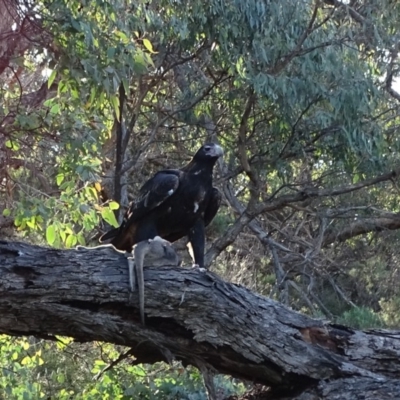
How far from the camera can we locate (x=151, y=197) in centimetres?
488

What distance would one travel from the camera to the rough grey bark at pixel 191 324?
2.94 meters

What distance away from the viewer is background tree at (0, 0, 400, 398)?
4.05 metres

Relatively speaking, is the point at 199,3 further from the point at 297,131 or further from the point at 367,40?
the point at 367,40

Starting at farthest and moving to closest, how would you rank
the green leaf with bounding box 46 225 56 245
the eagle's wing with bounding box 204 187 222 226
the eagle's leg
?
the eagle's wing with bounding box 204 187 222 226, the eagle's leg, the green leaf with bounding box 46 225 56 245

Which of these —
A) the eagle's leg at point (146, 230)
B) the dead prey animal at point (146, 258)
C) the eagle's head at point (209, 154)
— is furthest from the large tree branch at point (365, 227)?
the dead prey animal at point (146, 258)

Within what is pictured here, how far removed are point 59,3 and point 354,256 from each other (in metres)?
6.90

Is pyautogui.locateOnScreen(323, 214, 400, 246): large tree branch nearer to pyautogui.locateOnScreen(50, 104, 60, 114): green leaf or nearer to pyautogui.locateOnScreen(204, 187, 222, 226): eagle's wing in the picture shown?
pyautogui.locateOnScreen(204, 187, 222, 226): eagle's wing

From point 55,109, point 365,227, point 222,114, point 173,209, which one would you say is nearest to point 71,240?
point 55,109

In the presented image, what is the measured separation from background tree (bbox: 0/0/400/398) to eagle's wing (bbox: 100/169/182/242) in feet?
0.95

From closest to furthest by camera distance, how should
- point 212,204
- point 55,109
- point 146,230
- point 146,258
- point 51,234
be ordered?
point 146,258
point 51,234
point 55,109
point 146,230
point 212,204

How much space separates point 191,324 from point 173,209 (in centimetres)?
191

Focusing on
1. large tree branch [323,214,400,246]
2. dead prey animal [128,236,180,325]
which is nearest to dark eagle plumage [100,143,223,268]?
dead prey animal [128,236,180,325]

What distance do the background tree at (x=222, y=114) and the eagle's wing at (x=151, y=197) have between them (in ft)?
0.95

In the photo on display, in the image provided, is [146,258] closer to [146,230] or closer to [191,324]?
[191,324]
